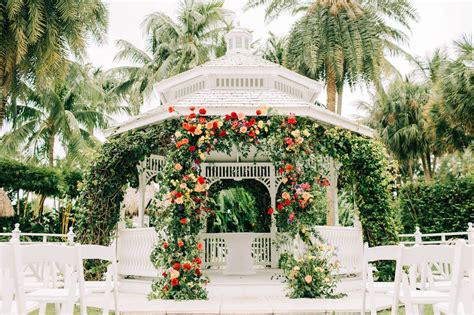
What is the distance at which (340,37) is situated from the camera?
18.6 meters

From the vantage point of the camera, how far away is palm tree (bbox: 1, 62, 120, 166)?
73.4 ft

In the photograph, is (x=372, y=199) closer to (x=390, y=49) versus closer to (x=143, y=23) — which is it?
(x=390, y=49)

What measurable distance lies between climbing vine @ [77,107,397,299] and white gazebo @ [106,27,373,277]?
222 millimetres

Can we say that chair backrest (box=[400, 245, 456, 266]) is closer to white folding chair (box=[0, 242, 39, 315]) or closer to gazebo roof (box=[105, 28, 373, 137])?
white folding chair (box=[0, 242, 39, 315])

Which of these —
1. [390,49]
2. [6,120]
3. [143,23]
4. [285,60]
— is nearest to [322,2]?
[285,60]

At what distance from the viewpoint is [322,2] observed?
18781 millimetres

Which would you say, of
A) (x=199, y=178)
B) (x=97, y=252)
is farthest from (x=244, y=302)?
(x=97, y=252)

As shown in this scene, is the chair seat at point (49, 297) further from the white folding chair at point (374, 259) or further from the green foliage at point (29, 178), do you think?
the green foliage at point (29, 178)

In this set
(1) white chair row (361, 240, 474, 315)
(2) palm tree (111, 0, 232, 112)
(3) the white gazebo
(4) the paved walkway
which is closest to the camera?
(1) white chair row (361, 240, 474, 315)

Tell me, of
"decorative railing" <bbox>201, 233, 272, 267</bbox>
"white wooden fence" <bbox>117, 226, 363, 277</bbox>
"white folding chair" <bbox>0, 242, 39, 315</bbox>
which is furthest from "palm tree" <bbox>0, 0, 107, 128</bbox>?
"white folding chair" <bbox>0, 242, 39, 315</bbox>

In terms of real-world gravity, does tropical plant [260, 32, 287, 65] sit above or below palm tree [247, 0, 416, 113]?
above

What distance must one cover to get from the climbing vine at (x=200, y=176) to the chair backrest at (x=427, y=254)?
407 cm

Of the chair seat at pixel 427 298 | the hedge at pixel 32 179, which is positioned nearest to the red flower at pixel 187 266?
the chair seat at pixel 427 298

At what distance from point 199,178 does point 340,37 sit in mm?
12807
